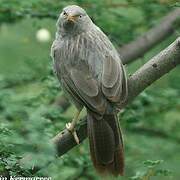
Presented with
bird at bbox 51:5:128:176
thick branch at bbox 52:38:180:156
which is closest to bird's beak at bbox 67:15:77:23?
bird at bbox 51:5:128:176

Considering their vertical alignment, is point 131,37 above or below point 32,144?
below

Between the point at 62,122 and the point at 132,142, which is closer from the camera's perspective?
the point at 62,122

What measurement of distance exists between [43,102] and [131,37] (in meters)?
1.84

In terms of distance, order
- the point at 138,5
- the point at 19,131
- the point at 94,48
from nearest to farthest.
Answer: the point at 19,131 < the point at 94,48 < the point at 138,5

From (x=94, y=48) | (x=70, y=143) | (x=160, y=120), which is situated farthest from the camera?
(x=160, y=120)

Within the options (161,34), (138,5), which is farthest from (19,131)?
(161,34)

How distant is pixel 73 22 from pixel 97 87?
1.10 meters

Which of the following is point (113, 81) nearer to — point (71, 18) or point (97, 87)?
point (97, 87)

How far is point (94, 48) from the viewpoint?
531 centimetres

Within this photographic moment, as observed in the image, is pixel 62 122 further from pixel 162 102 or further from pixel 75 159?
pixel 162 102

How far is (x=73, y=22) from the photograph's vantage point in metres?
5.73

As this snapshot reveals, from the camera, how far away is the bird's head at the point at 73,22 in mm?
5723

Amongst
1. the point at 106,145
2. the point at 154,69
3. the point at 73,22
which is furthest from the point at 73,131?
the point at 73,22

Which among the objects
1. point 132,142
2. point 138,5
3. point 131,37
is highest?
point 138,5
